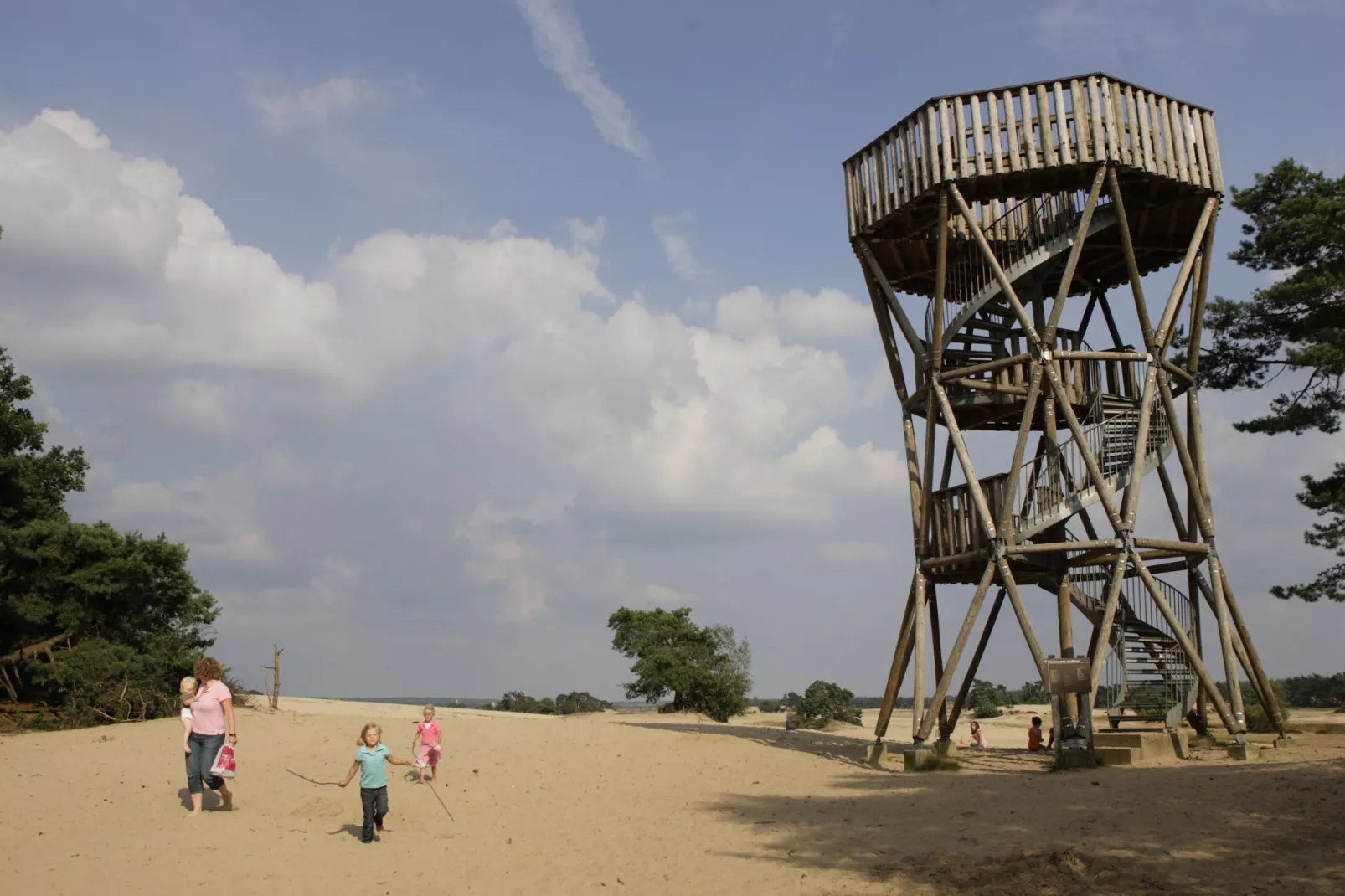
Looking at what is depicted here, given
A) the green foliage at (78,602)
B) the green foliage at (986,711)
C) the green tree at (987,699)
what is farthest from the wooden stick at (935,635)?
the green foliage at (986,711)

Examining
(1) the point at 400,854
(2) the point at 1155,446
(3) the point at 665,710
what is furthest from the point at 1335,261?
(3) the point at 665,710

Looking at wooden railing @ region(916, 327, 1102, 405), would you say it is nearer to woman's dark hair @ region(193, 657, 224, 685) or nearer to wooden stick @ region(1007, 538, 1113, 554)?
wooden stick @ region(1007, 538, 1113, 554)

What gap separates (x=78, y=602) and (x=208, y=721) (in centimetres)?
1526

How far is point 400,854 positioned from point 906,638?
10.5 meters

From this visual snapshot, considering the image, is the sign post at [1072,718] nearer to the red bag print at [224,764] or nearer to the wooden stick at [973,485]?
the wooden stick at [973,485]

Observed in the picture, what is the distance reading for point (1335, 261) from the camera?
20.7 meters

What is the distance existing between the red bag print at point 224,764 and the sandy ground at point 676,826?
55 centimetres

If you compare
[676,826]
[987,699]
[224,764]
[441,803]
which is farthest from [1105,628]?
[987,699]

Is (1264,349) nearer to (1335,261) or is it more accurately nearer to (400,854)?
(1335,261)

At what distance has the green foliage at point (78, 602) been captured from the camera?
2305 centimetres

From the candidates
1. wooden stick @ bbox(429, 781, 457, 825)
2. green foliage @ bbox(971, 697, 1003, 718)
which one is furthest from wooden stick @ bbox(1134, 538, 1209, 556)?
green foliage @ bbox(971, 697, 1003, 718)

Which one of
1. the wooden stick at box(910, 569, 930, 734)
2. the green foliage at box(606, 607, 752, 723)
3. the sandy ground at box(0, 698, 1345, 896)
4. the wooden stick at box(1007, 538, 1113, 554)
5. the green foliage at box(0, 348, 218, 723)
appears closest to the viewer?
the sandy ground at box(0, 698, 1345, 896)

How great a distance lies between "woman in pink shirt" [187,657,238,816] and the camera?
37.8 ft

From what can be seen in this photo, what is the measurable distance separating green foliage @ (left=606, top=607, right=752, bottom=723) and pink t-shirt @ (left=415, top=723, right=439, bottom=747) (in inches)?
899
